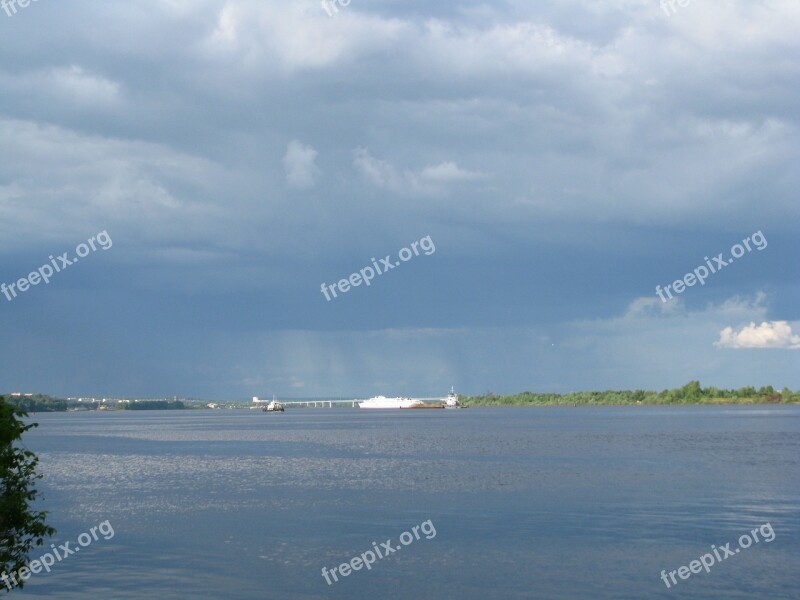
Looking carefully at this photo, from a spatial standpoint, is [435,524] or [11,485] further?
[435,524]

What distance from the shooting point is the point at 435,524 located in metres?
49.5

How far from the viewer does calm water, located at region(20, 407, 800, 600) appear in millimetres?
36094

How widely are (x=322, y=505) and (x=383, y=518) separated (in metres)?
7.30

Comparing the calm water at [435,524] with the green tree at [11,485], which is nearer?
the green tree at [11,485]

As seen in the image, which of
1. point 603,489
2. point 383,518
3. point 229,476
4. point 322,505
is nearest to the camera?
point 383,518

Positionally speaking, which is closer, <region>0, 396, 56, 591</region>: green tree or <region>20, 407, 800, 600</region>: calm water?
<region>0, 396, 56, 591</region>: green tree

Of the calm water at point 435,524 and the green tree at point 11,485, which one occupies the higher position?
the green tree at point 11,485

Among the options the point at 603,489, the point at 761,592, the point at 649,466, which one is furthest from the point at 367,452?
the point at 761,592

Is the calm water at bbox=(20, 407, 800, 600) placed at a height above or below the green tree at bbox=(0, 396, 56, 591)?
below

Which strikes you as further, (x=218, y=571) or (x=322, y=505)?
(x=322, y=505)

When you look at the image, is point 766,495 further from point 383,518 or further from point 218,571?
point 218,571

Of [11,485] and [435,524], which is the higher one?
[11,485]

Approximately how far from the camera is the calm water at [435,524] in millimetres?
36094

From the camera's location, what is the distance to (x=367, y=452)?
109562 mm
